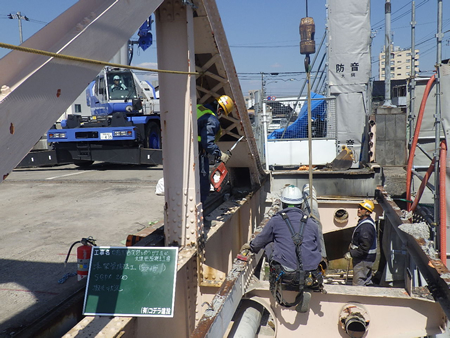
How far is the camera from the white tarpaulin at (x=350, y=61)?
44.7 feet

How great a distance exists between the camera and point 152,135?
15516 millimetres

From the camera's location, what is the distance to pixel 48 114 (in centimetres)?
242

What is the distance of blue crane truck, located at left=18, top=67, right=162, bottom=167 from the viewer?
554 inches

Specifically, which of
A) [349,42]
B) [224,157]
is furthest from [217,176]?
[349,42]

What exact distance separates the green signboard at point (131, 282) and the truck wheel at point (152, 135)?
11.4 metres

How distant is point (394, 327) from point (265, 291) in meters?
1.67

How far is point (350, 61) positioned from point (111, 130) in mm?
8633

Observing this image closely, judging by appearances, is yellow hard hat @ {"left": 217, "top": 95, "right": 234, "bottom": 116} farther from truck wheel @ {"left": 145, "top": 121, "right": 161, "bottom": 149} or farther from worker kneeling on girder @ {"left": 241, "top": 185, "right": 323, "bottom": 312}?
truck wheel @ {"left": 145, "top": 121, "right": 161, "bottom": 149}

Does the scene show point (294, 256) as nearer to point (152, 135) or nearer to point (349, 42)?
point (349, 42)

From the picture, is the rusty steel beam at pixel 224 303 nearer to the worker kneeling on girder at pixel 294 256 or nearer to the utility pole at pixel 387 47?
the worker kneeling on girder at pixel 294 256

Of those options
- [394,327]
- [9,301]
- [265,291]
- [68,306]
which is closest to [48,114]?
[68,306]

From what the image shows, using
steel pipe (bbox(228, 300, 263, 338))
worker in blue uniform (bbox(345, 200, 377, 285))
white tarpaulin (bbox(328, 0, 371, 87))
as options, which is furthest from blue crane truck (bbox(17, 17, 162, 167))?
steel pipe (bbox(228, 300, 263, 338))

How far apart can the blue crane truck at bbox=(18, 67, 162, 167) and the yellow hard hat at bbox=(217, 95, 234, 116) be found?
27.2 ft

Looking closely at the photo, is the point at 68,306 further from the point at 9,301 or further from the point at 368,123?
the point at 368,123
